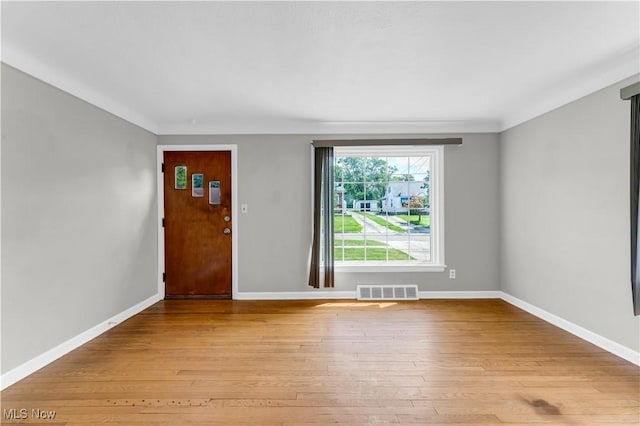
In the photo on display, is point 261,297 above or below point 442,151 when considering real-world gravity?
below

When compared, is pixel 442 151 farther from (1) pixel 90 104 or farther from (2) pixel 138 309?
(2) pixel 138 309

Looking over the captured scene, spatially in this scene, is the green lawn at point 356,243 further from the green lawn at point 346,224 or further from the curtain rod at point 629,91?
the curtain rod at point 629,91

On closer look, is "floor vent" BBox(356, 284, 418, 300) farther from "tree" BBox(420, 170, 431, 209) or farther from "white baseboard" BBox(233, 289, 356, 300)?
"tree" BBox(420, 170, 431, 209)

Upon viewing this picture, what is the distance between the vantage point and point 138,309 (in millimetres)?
3641

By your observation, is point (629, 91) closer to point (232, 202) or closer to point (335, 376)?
point (335, 376)

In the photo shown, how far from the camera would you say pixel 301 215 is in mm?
4117

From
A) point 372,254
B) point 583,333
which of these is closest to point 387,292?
point 372,254

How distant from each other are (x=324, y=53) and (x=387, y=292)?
3.03 metres

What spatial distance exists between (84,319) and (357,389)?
2.52 meters

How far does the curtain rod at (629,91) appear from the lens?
2248 millimetres

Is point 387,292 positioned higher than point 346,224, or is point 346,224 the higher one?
point 346,224

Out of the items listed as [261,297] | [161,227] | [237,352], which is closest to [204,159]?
[161,227]

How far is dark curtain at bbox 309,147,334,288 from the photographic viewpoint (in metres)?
4.04

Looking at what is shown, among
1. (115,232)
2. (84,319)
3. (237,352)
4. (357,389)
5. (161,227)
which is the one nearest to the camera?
(357,389)
